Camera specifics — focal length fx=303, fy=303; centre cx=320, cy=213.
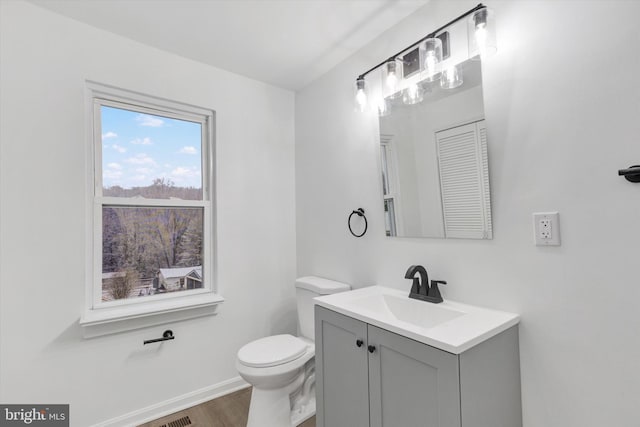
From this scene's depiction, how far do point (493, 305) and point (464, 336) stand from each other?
0.40 meters

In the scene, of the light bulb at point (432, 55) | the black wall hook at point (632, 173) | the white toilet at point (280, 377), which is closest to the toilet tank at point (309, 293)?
the white toilet at point (280, 377)

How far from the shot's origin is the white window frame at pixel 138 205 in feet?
6.06

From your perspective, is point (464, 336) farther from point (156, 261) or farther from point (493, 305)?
point (156, 261)

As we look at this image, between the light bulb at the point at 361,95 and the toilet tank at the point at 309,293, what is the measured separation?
3.90 feet

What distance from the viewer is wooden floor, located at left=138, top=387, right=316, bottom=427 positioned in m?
1.91

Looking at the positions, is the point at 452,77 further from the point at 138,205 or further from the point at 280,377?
the point at 138,205

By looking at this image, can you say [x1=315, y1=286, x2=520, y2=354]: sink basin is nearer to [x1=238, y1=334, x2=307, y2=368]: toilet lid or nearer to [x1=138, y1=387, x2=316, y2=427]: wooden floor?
[x1=238, y1=334, x2=307, y2=368]: toilet lid

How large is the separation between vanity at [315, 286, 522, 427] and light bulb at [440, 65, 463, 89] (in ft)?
3.51

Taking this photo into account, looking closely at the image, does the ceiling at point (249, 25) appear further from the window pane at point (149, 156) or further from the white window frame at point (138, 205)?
the window pane at point (149, 156)

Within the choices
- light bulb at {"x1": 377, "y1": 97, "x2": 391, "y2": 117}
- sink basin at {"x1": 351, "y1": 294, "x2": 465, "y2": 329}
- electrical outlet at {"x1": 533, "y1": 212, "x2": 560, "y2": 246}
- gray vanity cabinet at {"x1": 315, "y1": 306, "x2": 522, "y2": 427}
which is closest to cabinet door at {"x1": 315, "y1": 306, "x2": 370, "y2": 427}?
gray vanity cabinet at {"x1": 315, "y1": 306, "x2": 522, "y2": 427}

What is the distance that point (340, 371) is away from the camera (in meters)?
1.48

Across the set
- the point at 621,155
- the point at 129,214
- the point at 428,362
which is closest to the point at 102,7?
the point at 129,214

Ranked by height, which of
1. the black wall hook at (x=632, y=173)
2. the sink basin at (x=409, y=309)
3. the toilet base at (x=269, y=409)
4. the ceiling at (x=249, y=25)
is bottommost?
the toilet base at (x=269, y=409)

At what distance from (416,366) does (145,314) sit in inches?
65.1
